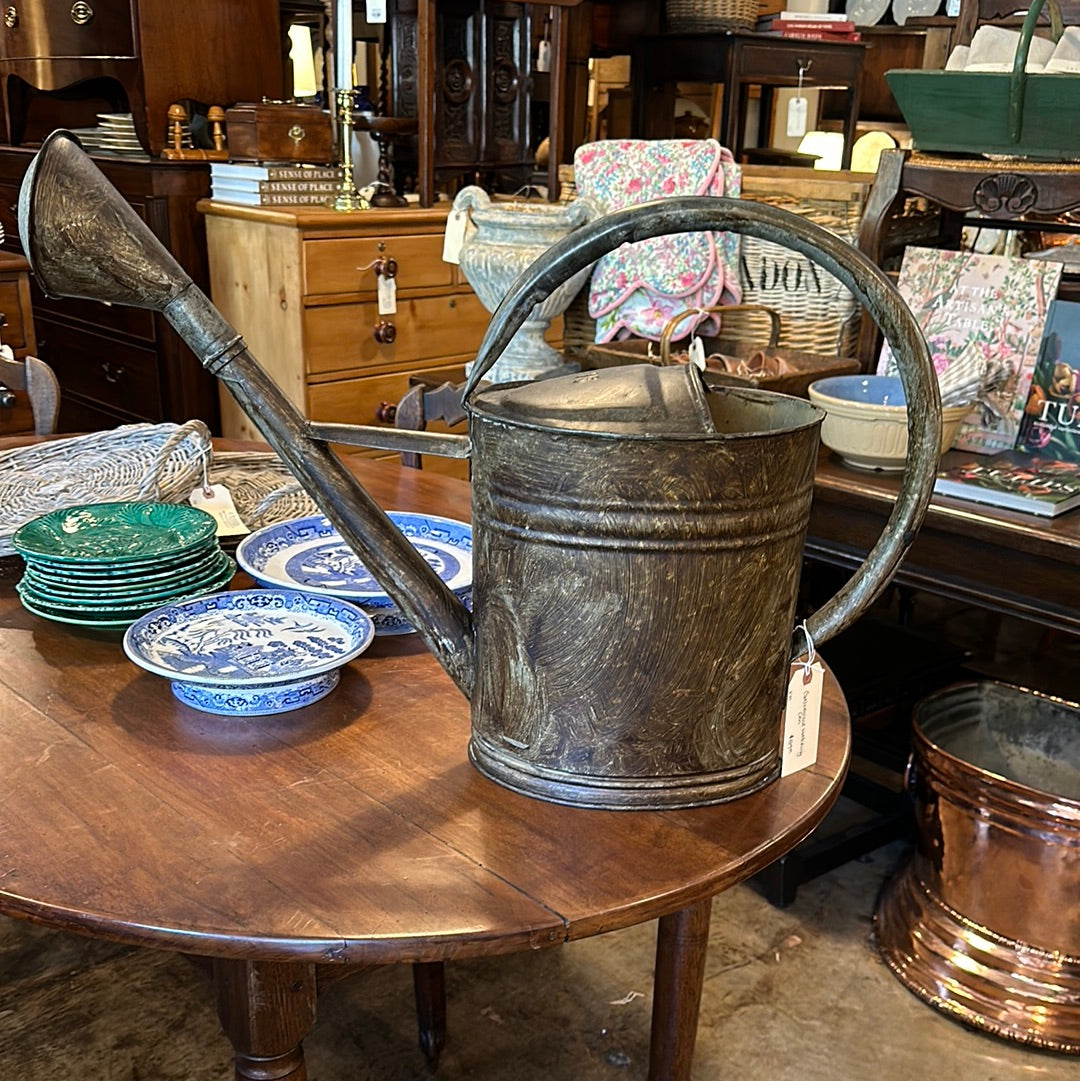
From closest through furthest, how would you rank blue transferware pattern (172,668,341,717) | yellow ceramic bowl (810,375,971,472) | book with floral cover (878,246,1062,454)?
blue transferware pattern (172,668,341,717) → yellow ceramic bowl (810,375,971,472) → book with floral cover (878,246,1062,454)

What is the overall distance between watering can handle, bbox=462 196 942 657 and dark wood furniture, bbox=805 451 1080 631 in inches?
34.2

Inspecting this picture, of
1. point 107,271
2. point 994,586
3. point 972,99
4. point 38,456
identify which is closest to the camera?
point 107,271

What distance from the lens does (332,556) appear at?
136 cm

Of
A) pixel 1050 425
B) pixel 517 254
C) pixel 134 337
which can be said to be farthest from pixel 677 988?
pixel 134 337

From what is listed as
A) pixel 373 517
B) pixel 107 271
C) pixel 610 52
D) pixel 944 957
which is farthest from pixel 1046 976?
pixel 610 52

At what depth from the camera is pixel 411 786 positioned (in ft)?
3.00

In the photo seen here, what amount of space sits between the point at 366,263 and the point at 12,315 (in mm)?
933

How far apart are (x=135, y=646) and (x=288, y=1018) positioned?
373 millimetres

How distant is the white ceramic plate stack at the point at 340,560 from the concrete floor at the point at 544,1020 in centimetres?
72

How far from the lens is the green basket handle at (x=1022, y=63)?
70.3 inches

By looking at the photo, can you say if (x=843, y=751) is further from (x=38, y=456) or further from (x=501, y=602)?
(x=38, y=456)

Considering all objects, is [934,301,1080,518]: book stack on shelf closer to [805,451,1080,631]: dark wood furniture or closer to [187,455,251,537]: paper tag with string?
[805,451,1080,631]: dark wood furniture

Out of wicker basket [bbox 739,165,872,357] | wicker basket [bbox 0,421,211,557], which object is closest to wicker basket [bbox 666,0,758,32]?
wicker basket [bbox 739,165,872,357]

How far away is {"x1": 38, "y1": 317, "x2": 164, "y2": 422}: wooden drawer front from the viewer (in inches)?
142
